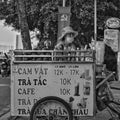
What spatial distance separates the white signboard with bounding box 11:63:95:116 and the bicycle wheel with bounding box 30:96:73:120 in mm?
119

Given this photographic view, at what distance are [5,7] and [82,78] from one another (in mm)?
20233

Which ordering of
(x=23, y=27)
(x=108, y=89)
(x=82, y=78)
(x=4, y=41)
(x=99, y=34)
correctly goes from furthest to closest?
(x=4, y=41) → (x=99, y=34) → (x=23, y=27) → (x=108, y=89) → (x=82, y=78)

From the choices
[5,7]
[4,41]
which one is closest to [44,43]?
[5,7]

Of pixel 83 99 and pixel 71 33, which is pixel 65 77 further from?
pixel 71 33

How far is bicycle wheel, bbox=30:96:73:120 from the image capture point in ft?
18.3

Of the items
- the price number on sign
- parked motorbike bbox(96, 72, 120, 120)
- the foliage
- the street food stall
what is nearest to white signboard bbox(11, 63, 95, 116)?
the street food stall

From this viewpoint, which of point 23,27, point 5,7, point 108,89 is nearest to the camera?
point 108,89

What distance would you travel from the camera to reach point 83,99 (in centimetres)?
567

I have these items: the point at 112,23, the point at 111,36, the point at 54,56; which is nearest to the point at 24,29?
the point at 54,56

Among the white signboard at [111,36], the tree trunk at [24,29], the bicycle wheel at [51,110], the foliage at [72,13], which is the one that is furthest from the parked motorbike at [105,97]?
the foliage at [72,13]

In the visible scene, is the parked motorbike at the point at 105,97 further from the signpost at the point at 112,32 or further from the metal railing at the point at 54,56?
the signpost at the point at 112,32

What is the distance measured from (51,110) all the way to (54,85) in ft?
1.45

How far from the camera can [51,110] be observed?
5.75 metres

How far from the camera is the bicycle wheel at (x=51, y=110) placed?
558cm
